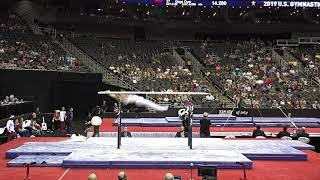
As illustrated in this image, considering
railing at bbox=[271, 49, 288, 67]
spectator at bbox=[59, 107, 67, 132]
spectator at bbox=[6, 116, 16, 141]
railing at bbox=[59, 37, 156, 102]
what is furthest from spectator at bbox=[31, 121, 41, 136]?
railing at bbox=[271, 49, 288, 67]

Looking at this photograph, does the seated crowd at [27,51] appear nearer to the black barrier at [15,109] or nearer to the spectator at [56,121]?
the black barrier at [15,109]

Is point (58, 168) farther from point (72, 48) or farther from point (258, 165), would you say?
point (72, 48)

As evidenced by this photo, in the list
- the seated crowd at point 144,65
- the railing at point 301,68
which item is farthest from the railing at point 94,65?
the railing at point 301,68

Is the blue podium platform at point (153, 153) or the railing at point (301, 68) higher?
the railing at point (301, 68)

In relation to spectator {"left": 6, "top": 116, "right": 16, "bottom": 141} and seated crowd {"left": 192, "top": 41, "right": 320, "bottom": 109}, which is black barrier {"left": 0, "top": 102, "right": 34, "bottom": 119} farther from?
seated crowd {"left": 192, "top": 41, "right": 320, "bottom": 109}

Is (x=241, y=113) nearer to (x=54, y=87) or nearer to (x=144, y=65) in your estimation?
(x=144, y=65)

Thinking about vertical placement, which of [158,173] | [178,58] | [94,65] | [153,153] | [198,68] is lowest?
[158,173]

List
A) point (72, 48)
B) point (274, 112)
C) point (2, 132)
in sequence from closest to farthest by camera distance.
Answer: point (2, 132) < point (274, 112) < point (72, 48)

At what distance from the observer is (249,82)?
31844mm

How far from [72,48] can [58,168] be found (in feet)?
83.9

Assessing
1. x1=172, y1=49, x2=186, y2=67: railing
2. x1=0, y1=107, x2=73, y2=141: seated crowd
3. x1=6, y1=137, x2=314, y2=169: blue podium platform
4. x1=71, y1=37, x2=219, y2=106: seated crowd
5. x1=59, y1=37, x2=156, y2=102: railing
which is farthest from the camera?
x1=172, y1=49, x2=186, y2=67: railing

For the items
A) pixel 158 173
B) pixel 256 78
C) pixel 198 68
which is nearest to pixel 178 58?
pixel 198 68

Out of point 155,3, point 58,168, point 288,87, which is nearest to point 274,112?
point 288,87

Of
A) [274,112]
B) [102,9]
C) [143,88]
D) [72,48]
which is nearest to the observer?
[274,112]
